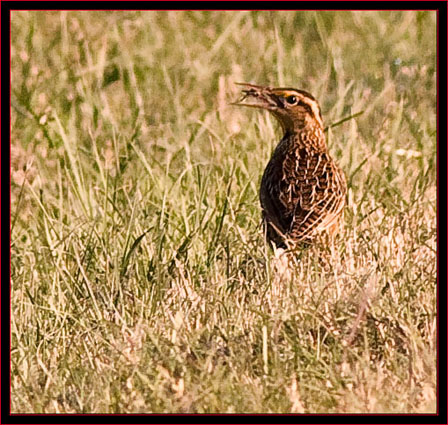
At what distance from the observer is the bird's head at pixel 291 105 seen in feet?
25.8

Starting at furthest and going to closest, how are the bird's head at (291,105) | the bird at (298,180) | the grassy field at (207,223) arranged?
the bird's head at (291,105) < the bird at (298,180) < the grassy field at (207,223)

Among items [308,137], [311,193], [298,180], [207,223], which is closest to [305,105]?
[308,137]

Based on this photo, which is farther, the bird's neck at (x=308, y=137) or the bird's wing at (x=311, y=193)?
the bird's neck at (x=308, y=137)

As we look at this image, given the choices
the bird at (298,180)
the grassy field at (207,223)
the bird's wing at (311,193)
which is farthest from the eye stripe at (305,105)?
the grassy field at (207,223)

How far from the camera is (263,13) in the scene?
1101 cm

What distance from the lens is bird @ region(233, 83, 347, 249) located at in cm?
729

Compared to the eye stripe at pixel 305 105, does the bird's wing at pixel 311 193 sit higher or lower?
lower

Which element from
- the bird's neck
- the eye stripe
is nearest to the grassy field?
the bird's neck

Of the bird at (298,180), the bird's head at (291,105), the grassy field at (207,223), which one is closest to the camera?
the grassy field at (207,223)

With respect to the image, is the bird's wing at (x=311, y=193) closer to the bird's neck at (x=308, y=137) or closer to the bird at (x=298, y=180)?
the bird at (x=298, y=180)

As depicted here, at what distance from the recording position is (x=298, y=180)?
7.54m

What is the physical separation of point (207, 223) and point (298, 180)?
24.7 inches

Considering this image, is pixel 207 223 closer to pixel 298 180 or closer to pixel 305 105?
pixel 298 180

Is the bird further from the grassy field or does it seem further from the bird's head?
the grassy field
